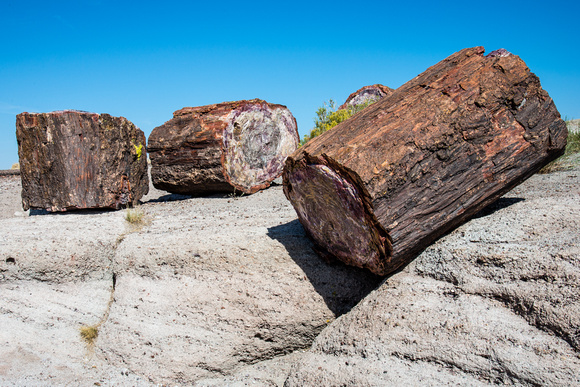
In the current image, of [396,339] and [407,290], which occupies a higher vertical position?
[407,290]

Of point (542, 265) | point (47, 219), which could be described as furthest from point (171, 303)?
point (542, 265)

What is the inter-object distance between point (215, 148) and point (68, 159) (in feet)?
6.61

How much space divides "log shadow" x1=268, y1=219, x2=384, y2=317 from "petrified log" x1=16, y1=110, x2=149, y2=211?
286 centimetres

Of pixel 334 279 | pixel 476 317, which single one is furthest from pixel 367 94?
pixel 476 317

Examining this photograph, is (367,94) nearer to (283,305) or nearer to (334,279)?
(334,279)

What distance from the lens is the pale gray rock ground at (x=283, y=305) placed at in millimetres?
2678

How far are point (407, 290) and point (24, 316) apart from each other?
132 inches

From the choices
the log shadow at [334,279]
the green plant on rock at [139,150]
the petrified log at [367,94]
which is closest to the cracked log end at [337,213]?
the log shadow at [334,279]

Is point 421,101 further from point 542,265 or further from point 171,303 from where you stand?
point 171,303

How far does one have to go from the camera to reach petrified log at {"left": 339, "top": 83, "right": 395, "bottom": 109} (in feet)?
38.6

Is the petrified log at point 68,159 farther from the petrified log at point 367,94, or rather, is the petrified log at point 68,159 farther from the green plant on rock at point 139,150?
the petrified log at point 367,94

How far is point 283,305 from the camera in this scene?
357 centimetres

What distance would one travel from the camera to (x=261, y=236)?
394 centimetres

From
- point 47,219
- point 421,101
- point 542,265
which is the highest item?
point 421,101
